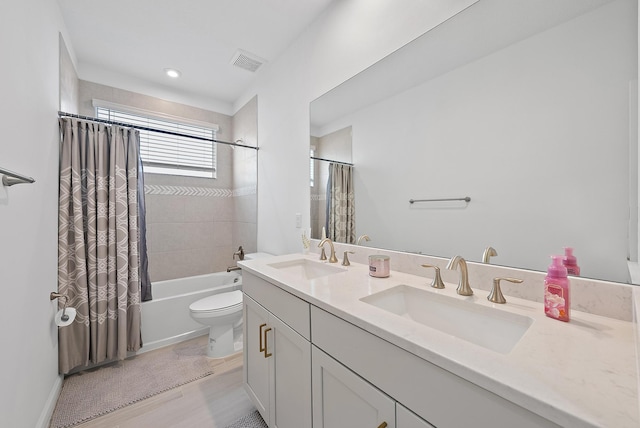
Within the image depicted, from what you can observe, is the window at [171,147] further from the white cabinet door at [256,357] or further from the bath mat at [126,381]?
the white cabinet door at [256,357]

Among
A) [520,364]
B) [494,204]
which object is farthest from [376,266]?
[520,364]

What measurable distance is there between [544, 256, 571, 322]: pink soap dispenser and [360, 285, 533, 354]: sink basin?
72mm

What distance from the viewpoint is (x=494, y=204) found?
37.9 inches

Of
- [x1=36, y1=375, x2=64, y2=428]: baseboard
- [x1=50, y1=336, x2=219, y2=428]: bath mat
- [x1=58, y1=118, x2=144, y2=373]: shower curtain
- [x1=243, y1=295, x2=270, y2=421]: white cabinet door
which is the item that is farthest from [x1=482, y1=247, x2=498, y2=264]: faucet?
[x1=58, y1=118, x2=144, y2=373]: shower curtain

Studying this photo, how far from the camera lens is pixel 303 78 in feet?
6.63

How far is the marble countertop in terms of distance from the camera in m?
0.40

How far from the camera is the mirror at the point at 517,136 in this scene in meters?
0.73

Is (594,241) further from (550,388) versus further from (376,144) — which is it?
(376,144)

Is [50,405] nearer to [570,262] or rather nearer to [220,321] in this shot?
[220,321]

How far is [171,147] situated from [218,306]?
200 centimetres

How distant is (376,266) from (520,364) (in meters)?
0.69

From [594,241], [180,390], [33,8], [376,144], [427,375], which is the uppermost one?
[33,8]

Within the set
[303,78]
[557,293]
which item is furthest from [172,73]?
[557,293]

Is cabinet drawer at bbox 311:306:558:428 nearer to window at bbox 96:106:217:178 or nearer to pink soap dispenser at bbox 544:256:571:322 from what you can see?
pink soap dispenser at bbox 544:256:571:322
